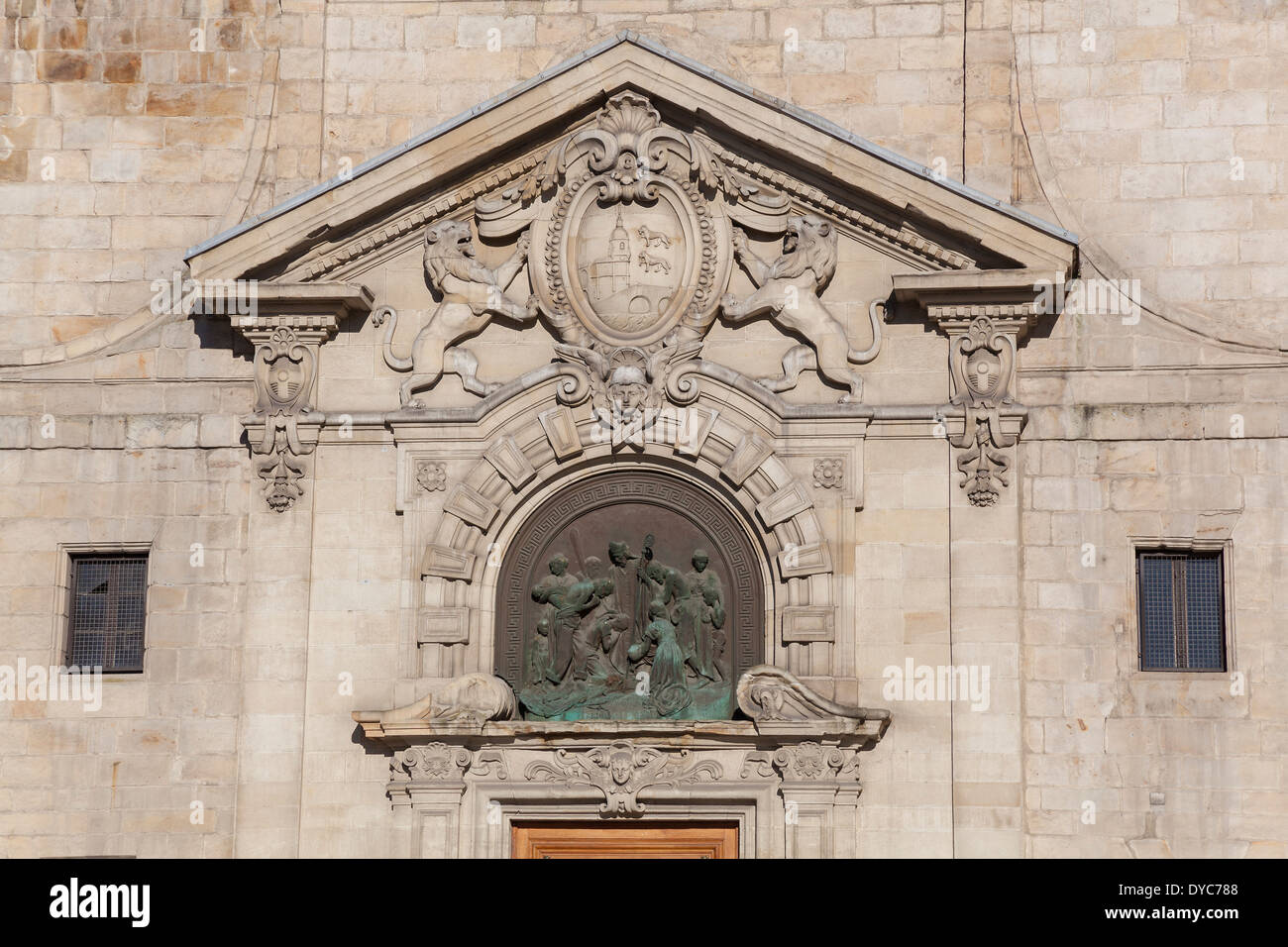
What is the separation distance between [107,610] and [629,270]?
5910 millimetres

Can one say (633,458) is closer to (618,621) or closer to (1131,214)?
(618,621)

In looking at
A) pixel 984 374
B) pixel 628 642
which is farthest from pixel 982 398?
pixel 628 642

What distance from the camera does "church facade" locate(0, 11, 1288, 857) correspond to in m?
20.8

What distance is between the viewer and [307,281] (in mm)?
21969

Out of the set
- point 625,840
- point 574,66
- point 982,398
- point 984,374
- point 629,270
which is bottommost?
point 625,840

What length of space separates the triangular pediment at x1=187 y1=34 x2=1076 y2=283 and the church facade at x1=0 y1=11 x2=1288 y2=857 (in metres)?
0.04

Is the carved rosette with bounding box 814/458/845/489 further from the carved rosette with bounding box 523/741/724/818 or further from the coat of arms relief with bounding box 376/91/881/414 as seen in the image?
the carved rosette with bounding box 523/741/724/818

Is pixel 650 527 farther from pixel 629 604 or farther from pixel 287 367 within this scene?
pixel 287 367

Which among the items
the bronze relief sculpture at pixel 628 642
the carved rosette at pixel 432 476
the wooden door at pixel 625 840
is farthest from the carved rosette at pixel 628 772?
the carved rosette at pixel 432 476

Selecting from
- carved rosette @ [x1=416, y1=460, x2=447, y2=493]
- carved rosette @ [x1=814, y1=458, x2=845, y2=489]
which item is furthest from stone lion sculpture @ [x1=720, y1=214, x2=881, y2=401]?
carved rosette @ [x1=416, y1=460, x2=447, y2=493]

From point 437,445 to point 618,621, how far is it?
2366 mm

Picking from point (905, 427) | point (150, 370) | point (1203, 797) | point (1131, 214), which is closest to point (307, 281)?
point (150, 370)

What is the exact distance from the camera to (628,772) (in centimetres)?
2088

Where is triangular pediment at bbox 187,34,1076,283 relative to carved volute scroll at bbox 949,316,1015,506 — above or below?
above
